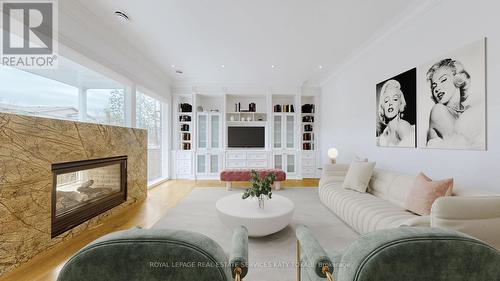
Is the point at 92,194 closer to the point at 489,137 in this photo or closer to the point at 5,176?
the point at 5,176

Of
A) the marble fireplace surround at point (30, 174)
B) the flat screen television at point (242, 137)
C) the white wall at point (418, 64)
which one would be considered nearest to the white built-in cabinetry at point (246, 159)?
the flat screen television at point (242, 137)

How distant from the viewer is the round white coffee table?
218cm

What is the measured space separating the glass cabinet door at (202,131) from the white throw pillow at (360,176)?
3.97m

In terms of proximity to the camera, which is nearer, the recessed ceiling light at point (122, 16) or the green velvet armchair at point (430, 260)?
the green velvet armchair at point (430, 260)

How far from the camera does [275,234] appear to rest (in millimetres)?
2477

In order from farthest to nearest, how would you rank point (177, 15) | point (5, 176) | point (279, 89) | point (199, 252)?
point (279, 89)
point (177, 15)
point (5, 176)
point (199, 252)

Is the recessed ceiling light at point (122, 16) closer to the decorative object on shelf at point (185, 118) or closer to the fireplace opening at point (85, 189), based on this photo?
the fireplace opening at point (85, 189)

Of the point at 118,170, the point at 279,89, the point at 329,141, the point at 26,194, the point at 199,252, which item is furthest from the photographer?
the point at 279,89

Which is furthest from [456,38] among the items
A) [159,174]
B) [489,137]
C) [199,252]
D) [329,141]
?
[159,174]

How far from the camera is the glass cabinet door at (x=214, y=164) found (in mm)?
5840

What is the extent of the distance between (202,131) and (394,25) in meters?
4.71

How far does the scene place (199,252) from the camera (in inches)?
24.7

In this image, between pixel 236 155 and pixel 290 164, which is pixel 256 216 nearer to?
pixel 236 155

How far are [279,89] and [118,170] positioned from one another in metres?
4.38
